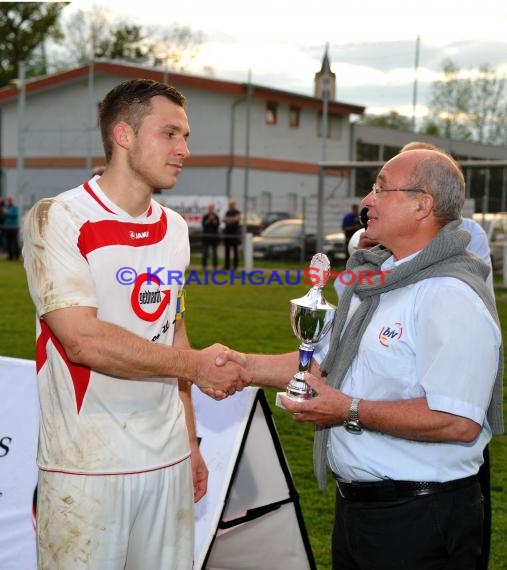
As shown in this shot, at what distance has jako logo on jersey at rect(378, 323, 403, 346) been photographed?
Answer: 280cm

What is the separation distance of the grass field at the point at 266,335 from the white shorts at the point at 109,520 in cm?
208

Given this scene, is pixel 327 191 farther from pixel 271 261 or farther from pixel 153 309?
pixel 153 309

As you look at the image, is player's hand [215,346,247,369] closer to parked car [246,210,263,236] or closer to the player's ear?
the player's ear

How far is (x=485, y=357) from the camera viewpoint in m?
2.68

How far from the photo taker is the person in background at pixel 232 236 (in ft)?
77.4

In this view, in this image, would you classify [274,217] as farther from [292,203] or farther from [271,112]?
[271,112]

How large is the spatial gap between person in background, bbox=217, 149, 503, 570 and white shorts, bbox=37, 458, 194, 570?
60 centimetres

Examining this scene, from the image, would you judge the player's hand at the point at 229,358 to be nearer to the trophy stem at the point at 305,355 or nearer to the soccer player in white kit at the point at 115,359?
the soccer player in white kit at the point at 115,359

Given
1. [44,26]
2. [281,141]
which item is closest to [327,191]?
[281,141]

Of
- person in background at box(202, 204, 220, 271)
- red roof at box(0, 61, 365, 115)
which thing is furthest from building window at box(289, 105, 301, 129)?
person in background at box(202, 204, 220, 271)

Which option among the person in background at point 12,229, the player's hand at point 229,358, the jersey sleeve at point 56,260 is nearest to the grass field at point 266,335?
the person in background at point 12,229

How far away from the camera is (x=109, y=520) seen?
2.89 m

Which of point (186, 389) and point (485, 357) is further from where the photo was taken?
point (186, 389)

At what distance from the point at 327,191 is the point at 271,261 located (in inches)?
396
